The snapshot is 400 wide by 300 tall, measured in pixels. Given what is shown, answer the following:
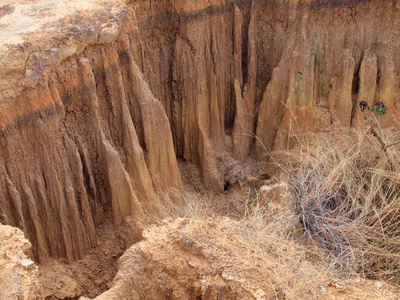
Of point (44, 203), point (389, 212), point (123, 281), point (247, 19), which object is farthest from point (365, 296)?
point (247, 19)

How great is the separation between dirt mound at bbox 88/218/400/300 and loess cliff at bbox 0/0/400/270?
4.94ft

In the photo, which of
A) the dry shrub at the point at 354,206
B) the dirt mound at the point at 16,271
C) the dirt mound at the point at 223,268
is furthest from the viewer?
the dry shrub at the point at 354,206

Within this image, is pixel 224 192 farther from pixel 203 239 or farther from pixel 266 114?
pixel 203 239

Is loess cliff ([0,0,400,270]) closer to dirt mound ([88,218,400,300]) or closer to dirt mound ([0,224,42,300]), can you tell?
dirt mound ([0,224,42,300])

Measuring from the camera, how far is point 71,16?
5.66m

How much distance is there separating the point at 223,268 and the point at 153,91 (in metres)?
4.11

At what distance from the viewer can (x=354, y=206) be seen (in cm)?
546

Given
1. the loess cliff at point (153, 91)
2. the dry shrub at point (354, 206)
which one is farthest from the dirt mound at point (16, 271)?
the dry shrub at point (354, 206)

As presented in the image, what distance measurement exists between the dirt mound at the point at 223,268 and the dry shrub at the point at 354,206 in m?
0.48

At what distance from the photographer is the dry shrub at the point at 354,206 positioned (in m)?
4.84

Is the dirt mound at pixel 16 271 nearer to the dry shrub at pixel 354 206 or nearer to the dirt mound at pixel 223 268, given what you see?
the dirt mound at pixel 223 268

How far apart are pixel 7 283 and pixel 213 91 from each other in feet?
17.4

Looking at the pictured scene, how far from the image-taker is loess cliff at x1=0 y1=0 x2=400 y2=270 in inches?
Result: 209

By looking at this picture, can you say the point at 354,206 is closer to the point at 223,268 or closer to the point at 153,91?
the point at 223,268
